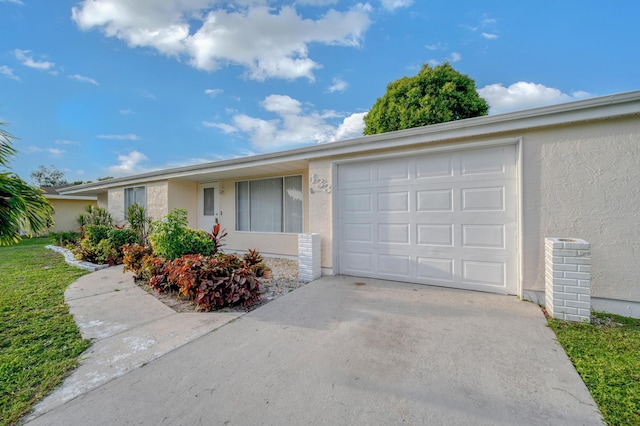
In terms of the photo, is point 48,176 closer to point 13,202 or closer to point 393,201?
point 13,202

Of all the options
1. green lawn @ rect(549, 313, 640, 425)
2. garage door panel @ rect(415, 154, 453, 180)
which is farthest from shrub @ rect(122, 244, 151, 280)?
green lawn @ rect(549, 313, 640, 425)

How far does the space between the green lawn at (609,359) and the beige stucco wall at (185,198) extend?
1017 cm

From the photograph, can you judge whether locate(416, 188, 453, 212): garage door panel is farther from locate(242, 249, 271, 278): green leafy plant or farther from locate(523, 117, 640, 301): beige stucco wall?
locate(242, 249, 271, 278): green leafy plant

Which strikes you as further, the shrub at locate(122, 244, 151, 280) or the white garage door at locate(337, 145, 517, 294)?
the shrub at locate(122, 244, 151, 280)

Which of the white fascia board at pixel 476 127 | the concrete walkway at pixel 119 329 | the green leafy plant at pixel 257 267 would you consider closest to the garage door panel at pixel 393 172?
the white fascia board at pixel 476 127

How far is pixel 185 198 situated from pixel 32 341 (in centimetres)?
714

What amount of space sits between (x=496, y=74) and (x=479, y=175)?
1004 cm

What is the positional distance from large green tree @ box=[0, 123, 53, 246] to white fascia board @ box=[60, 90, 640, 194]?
3964 millimetres

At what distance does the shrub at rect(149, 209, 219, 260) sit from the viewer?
17.3ft

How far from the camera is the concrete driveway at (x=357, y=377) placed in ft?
5.91

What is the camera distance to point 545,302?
372 centimetres

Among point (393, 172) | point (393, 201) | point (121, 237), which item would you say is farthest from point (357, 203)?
point (121, 237)

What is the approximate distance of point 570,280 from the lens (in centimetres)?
325

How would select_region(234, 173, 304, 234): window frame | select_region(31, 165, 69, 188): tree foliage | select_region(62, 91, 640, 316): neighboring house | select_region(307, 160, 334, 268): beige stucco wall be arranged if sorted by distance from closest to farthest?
select_region(62, 91, 640, 316): neighboring house
select_region(307, 160, 334, 268): beige stucco wall
select_region(234, 173, 304, 234): window frame
select_region(31, 165, 69, 188): tree foliage
